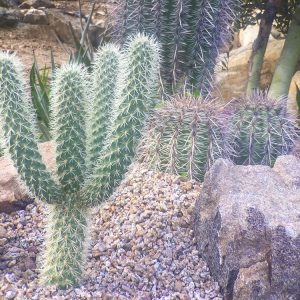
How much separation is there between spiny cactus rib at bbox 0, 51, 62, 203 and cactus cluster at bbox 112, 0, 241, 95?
2.13 meters

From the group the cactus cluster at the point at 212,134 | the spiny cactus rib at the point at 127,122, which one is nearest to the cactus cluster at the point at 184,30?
the cactus cluster at the point at 212,134

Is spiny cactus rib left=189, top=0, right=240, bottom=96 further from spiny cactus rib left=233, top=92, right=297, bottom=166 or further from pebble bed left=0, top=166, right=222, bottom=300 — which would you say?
pebble bed left=0, top=166, right=222, bottom=300

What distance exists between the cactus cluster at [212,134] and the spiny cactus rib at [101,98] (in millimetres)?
1026

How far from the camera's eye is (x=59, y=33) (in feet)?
33.7

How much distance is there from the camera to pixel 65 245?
2820mm

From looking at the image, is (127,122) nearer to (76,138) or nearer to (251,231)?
(76,138)

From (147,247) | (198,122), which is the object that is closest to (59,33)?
(198,122)

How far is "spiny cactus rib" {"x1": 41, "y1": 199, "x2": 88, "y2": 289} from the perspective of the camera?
9.25ft

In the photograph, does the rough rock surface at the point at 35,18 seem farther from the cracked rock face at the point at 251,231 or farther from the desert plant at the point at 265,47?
the cracked rock face at the point at 251,231

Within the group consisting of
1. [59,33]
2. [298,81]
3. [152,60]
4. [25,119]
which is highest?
[152,60]

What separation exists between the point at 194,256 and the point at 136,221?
38 cm

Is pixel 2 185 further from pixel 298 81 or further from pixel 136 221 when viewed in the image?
pixel 298 81

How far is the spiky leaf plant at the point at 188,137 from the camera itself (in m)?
3.89

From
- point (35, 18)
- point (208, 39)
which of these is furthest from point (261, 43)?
point (35, 18)
